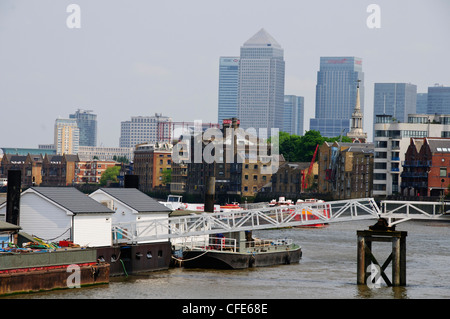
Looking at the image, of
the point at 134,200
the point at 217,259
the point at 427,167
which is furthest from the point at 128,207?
the point at 427,167

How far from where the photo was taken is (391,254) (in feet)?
184

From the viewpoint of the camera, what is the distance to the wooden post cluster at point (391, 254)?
55.4 meters

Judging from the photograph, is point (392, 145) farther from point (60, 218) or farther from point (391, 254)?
point (60, 218)

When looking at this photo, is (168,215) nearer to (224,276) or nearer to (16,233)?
(224,276)

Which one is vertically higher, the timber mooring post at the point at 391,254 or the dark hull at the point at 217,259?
the timber mooring post at the point at 391,254

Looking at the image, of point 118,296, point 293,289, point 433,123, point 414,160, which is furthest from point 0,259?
point 433,123

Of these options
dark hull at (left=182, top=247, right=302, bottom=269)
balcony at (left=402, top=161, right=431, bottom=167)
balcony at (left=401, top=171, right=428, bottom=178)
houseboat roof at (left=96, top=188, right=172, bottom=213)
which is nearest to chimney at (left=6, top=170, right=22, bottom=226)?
houseboat roof at (left=96, top=188, right=172, bottom=213)

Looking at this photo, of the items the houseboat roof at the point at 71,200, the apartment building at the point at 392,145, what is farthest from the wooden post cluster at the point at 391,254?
the apartment building at the point at 392,145

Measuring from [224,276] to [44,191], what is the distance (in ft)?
43.2

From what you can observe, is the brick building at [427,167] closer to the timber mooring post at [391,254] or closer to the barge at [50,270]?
the timber mooring post at [391,254]

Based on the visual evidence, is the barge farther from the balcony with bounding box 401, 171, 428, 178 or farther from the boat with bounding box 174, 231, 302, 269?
the balcony with bounding box 401, 171, 428, 178

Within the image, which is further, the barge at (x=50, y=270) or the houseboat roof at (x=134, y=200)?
the houseboat roof at (x=134, y=200)
